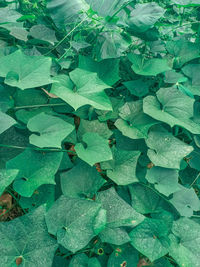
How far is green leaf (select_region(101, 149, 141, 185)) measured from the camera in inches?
36.1

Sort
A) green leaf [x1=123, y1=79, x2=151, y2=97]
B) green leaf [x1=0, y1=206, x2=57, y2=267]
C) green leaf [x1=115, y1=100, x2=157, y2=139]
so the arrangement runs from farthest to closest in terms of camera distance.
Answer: green leaf [x1=123, y1=79, x2=151, y2=97] → green leaf [x1=115, y1=100, x2=157, y2=139] → green leaf [x1=0, y1=206, x2=57, y2=267]

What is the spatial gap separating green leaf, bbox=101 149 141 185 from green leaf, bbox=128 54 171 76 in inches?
15.0

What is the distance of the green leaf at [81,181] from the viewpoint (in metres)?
0.87

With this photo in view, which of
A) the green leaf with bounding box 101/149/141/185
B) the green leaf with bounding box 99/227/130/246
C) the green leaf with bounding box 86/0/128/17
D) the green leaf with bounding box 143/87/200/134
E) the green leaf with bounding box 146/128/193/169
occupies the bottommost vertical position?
the green leaf with bounding box 99/227/130/246

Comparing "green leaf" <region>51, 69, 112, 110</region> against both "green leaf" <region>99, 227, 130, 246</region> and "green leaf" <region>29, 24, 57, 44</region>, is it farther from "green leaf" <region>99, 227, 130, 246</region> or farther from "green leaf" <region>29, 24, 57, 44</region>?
"green leaf" <region>99, 227, 130, 246</region>

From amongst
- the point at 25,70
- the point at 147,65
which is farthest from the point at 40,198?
the point at 147,65

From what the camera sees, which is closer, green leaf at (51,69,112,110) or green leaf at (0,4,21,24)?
green leaf at (51,69,112,110)

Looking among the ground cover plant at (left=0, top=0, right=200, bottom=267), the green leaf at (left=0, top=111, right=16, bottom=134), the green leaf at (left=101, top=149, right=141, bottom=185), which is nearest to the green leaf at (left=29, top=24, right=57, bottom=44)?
the ground cover plant at (left=0, top=0, right=200, bottom=267)

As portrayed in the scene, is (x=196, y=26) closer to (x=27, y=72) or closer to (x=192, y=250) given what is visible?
(x=27, y=72)

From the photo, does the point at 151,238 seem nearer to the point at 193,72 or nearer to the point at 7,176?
the point at 7,176

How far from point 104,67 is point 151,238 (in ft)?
2.51

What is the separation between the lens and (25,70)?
91cm

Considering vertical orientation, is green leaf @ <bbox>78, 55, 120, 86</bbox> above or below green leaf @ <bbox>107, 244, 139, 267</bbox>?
above

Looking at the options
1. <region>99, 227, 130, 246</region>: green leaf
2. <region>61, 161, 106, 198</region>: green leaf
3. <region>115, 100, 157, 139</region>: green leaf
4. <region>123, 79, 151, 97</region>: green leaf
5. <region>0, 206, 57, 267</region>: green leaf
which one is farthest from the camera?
<region>123, 79, 151, 97</region>: green leaf
